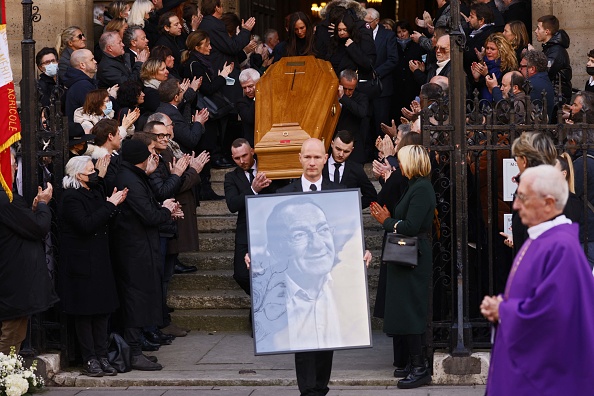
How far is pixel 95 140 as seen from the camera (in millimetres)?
10672

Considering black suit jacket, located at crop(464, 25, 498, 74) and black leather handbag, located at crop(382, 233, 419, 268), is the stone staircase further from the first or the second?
black leather handbag, located at crop(382, 233, 419, 268)

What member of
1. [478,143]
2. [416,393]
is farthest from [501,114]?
[416,393]

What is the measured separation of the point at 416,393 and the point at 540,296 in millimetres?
3405

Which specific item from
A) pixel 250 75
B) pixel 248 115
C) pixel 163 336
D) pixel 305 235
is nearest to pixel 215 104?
pixel 250 75

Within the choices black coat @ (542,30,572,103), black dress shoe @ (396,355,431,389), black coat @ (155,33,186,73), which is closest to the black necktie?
black dress shoe @ (396,355,431,389)

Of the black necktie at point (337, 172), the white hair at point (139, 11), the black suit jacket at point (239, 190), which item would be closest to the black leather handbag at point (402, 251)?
the black necktie at point (337, 172)

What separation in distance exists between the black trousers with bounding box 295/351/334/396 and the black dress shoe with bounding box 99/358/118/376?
2.12 metres

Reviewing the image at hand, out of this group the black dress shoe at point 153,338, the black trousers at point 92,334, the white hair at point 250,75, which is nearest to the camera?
the black trousers at point 92,334

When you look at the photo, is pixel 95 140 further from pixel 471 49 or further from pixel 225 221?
pixel 471 49

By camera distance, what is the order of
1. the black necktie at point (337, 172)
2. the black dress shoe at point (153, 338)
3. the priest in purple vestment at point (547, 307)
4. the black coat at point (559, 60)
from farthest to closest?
the black coat at point (559, 60) < the black dress shoe at point (153, 338) < the black necktie at point (337, 172) < the priest in purple vestment at point (547, 307)

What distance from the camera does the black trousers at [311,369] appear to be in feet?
29.0

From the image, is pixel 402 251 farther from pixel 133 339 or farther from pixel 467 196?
pixel 133 339

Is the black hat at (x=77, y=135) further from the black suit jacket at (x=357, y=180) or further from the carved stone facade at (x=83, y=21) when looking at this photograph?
the carved stone facade at (x=83, y=21)

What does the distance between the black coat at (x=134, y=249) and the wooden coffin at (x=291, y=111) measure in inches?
80.2
